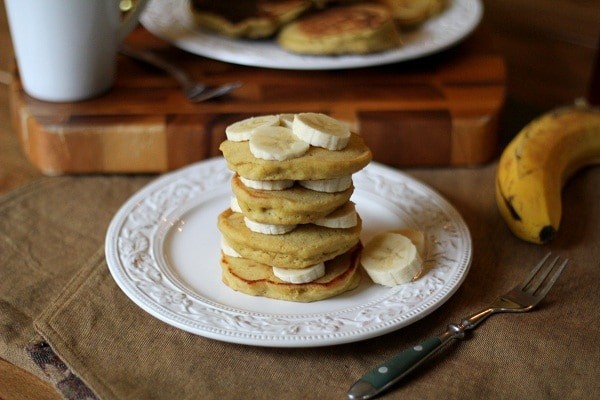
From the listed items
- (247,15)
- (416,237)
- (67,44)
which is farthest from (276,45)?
(416,237)

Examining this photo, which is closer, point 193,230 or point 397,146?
point 193,230

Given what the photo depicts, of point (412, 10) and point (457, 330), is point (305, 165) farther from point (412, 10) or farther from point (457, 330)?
point (412, 10)

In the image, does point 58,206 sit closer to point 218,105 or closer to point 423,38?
point 218,105

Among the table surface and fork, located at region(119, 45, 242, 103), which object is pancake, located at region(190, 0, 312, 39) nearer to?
fork, located at region(119, 45, 242, 103)

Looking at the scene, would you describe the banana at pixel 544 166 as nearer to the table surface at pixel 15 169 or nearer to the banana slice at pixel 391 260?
the table surface at pixel 15 169

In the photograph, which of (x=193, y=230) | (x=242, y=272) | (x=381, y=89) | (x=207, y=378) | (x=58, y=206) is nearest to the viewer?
(x=207, y=378)

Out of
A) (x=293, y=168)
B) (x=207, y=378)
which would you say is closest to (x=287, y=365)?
(x=207, y=378)
